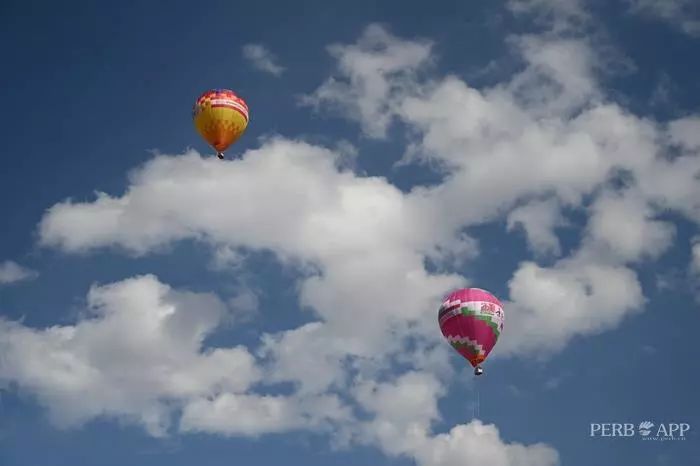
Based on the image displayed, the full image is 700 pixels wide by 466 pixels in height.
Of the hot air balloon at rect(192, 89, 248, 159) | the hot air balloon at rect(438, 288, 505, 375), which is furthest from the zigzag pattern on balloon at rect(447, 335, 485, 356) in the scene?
the hot air balloon at rect(192, 89, 248, 159)

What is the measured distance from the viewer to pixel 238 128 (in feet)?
250

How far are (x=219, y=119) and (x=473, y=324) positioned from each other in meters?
29.7

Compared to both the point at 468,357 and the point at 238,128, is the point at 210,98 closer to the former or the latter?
the point at 238,128

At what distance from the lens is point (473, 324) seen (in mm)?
68938

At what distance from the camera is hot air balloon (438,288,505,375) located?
69062 millimetres

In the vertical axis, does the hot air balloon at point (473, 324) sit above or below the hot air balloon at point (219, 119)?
below

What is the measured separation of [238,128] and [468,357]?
2997 centimetres

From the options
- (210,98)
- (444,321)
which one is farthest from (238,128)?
(444,321)

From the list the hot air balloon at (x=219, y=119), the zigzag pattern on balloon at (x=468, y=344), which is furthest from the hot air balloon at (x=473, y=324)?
the hot air balloon at (x=219, y=119)

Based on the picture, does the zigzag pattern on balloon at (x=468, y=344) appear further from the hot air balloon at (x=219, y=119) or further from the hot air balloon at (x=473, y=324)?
the hot air balloon at (x=219, y=119)

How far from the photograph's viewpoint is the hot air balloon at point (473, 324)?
227 feet

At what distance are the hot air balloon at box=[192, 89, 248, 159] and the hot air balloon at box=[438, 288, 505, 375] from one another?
1002 inches

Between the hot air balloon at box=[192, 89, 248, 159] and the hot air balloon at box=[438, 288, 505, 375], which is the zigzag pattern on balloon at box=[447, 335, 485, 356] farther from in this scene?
the hot air balloon at box=[192, 89, 248, 159]

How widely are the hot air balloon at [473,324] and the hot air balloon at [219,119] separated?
25452mm
